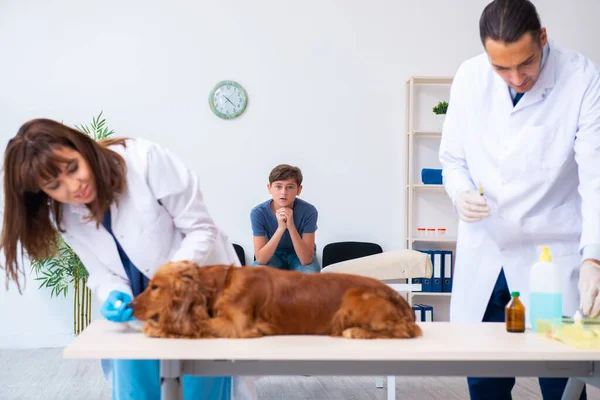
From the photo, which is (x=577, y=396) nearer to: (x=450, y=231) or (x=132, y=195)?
(x=132, y=195)

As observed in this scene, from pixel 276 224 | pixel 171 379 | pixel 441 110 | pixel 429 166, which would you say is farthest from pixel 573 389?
pixel 429 166

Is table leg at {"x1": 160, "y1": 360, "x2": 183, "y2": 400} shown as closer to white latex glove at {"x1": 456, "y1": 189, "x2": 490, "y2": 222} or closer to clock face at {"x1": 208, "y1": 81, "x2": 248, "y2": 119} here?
white latex glove at {"x1": 456, "y1": 189, "x2": 490, "y2": 222}

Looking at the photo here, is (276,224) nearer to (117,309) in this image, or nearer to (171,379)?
(117,309)

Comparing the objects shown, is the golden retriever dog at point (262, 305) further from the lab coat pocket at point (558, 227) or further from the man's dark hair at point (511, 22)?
the man's dark hair at point (511, 22)

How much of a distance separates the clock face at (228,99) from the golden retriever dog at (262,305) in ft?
12.5

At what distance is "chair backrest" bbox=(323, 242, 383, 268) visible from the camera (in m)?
5.11

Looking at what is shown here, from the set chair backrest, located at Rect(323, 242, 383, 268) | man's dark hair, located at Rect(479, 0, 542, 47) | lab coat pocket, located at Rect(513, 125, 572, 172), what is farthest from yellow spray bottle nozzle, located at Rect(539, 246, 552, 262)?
chair backrest, located at Rect(323, 242, 383, 268)

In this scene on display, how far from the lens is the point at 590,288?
164 cm

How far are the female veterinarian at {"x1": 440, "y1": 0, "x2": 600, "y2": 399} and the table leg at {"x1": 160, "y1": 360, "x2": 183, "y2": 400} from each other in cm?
89

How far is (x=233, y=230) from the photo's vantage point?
5234mm

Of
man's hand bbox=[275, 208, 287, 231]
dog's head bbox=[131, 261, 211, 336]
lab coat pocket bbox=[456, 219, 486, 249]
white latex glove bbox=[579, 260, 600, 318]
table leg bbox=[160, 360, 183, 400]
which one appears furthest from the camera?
man's hand bbox=[275, 208, 287, 231]

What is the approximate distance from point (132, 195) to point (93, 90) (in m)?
3.78

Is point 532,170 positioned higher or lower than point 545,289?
higher

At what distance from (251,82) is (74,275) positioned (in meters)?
1.94
